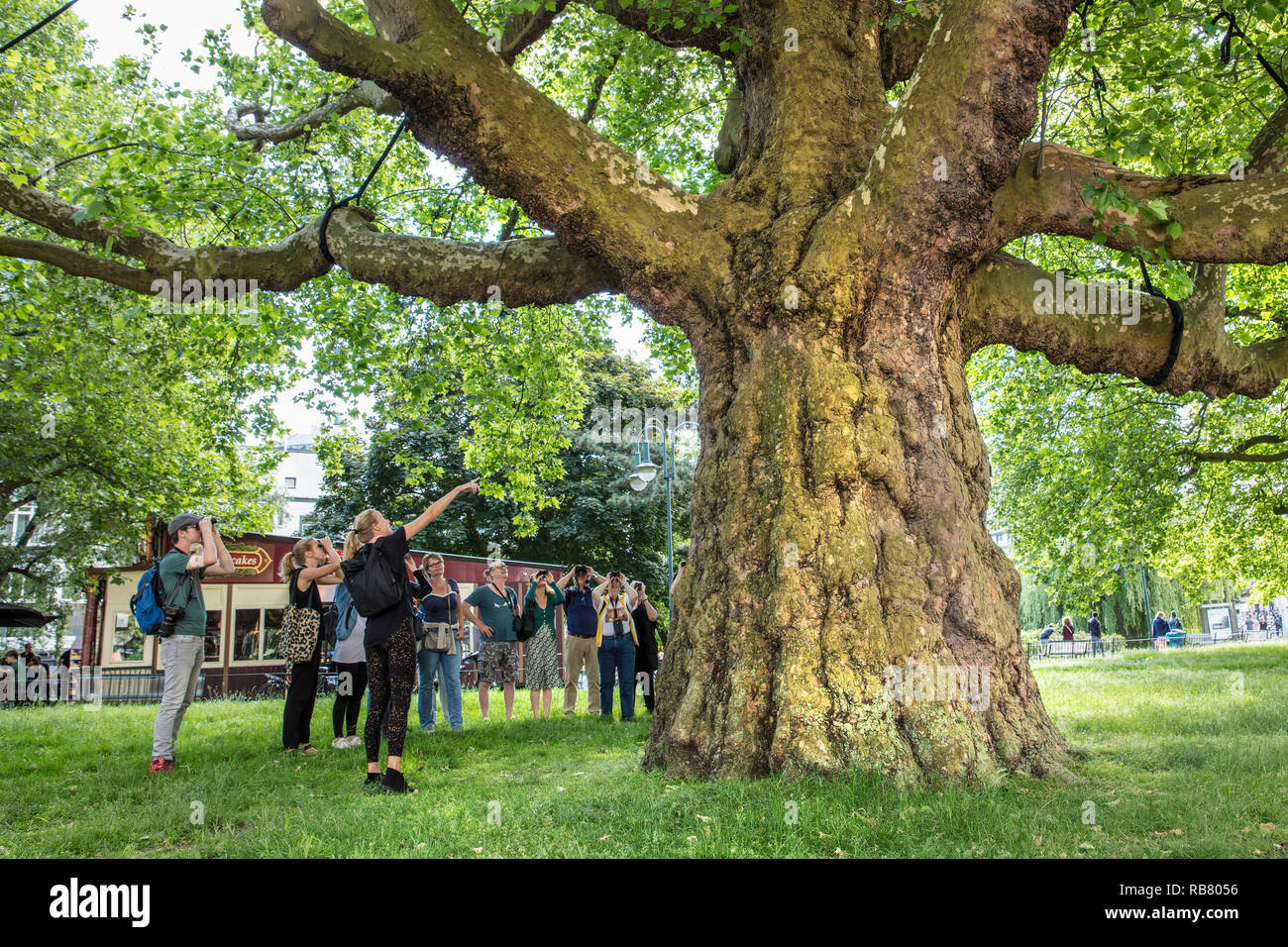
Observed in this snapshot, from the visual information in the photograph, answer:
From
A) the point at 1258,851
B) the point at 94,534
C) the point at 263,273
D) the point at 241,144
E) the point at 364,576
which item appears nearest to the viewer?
the point at 1258,851

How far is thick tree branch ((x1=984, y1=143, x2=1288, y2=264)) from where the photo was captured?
662 centimetres

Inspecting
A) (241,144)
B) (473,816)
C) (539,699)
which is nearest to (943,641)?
(473,816)

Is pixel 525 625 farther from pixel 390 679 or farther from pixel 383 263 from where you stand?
pixel 383 263

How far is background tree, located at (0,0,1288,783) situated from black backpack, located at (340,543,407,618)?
2.05 metres

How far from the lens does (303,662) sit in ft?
27.6

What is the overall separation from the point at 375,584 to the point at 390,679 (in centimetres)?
70

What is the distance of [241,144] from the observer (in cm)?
986

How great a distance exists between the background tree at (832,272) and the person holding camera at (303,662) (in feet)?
9.23

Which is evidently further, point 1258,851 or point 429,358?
point 429,358

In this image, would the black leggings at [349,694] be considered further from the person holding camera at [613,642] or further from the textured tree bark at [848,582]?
the textured tree bark at [848,582]

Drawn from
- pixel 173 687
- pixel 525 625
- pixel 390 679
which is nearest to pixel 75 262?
pixel 173 687

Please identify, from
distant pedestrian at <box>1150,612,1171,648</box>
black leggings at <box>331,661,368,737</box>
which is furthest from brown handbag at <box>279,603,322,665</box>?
distant pedestrian at <box>1150,612,1171,648</box>

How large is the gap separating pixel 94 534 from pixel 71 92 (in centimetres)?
1126
